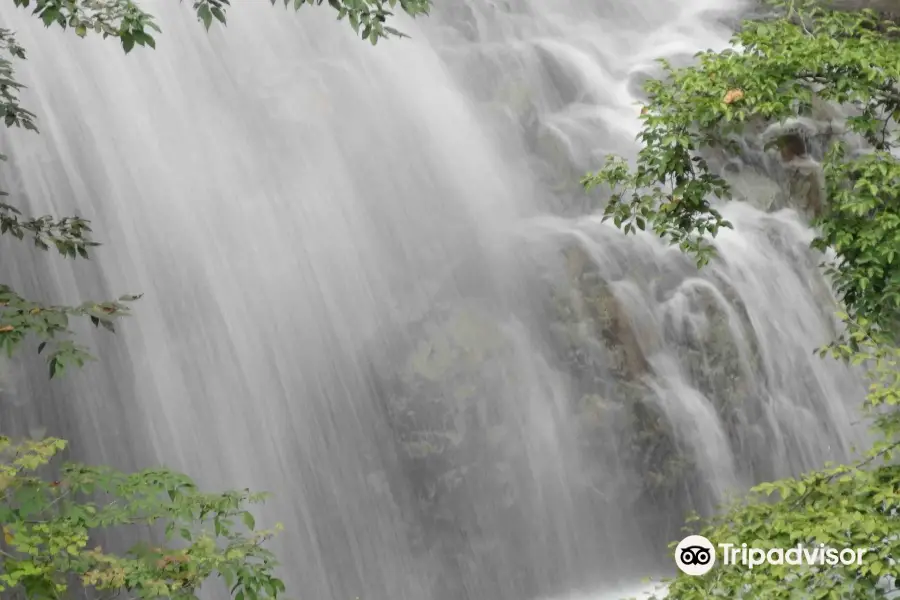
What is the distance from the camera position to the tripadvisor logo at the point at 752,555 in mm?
3260

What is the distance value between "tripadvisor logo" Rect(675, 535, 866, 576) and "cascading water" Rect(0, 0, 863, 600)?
164 inches

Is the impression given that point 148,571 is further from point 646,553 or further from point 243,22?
point 243,22

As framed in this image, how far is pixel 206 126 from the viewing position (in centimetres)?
950

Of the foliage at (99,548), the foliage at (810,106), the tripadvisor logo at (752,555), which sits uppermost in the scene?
the foliage at (810,106)

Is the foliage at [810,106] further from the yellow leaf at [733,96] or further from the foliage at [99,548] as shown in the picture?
the foliage at [99,548]

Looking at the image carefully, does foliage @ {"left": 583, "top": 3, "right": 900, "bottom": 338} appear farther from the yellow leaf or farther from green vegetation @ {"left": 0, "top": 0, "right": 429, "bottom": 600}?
green vegetation @ {"left": 0, "top": 0, "right": 429, "bottom": 600}

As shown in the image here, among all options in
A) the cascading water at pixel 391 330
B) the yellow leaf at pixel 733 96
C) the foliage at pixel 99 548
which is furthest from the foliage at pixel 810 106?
the cascading water at pixel 391 330

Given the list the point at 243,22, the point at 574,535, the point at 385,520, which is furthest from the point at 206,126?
the point at 574,535

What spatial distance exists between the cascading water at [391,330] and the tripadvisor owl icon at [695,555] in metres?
4.14

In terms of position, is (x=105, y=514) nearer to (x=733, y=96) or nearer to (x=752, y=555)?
(x=752, y=555)

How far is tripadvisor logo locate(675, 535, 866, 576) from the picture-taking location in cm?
326

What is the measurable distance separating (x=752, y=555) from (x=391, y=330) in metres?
5.54

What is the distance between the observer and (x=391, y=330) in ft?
28.7

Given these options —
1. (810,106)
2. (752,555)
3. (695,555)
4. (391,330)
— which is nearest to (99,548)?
(695,555)
